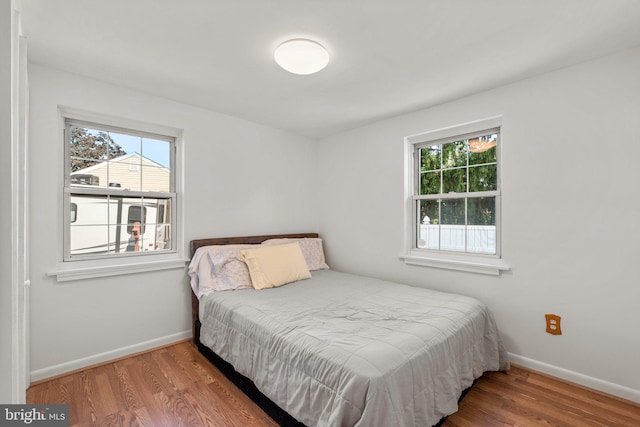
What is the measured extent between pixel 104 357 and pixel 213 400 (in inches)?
45.5

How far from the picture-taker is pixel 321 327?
1811 mm

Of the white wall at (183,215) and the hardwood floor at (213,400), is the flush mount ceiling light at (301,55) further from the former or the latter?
the hardwood floor at (213,400)

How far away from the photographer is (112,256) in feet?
8.36

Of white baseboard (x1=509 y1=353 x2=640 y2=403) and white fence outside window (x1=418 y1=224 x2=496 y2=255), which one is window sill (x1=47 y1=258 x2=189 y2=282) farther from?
white baseboard (x1=509 y1=353 x2=640 y2=403)

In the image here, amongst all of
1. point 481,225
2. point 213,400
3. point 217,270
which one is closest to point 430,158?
point 481,225

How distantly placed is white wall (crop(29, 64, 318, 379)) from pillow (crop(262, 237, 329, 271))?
1.02 ft

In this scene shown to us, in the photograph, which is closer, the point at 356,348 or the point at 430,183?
the point at 356,348

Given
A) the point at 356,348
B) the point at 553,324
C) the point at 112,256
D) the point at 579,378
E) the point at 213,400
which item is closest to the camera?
the point at 356,348

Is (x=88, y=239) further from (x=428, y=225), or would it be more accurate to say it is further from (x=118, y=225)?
(x=428, y=225)

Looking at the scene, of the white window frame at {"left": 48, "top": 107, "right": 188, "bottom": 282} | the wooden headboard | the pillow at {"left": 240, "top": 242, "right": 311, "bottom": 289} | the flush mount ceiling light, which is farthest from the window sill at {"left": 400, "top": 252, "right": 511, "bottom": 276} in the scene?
the white window frame at {"left": 48, "top": 107, "right": 188, "bottom": 282}

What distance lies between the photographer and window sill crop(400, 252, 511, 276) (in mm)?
2506

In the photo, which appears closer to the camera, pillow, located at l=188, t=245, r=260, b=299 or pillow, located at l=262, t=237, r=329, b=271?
pillow, located at l=188, t=245, r=260, b=299

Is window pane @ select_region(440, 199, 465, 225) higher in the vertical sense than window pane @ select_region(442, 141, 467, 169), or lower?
lower

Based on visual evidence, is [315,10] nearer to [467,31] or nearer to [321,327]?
[467,31]
